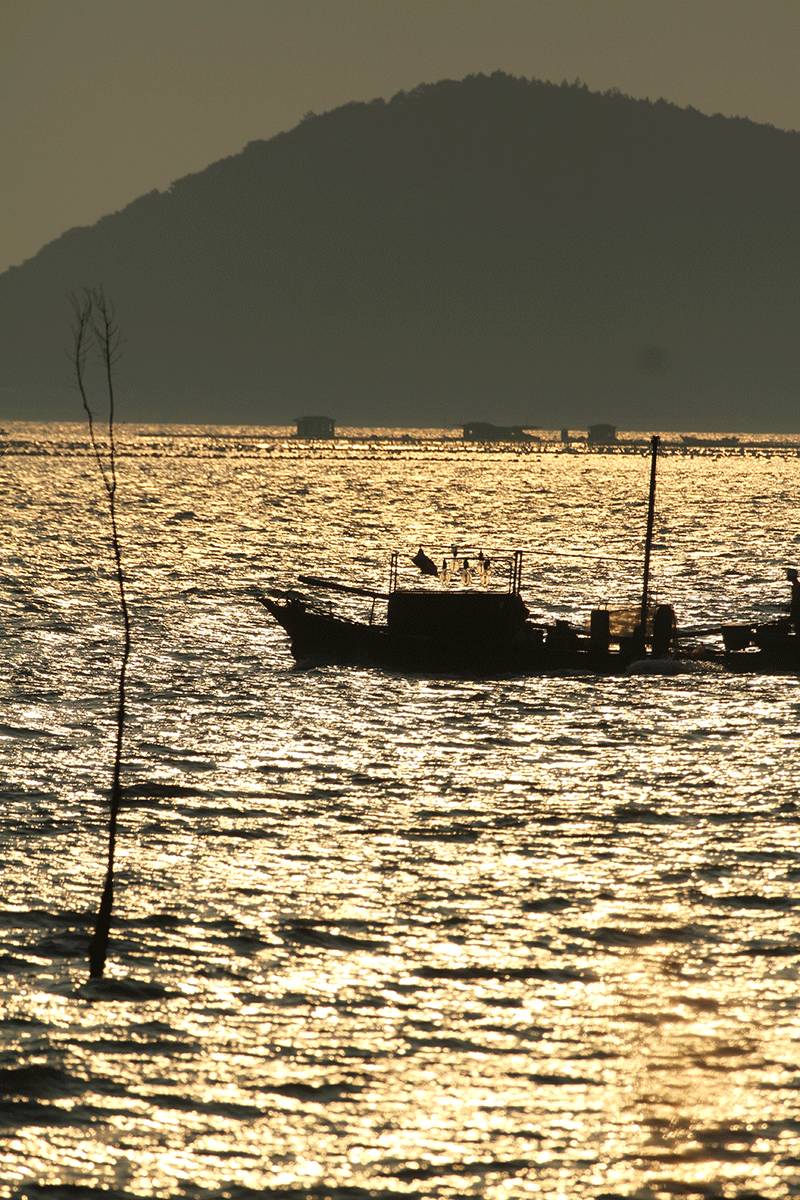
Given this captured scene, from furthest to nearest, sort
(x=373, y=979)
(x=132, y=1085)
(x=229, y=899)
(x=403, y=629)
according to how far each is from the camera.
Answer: (x=403, y=629)
(x=229, y=899)
(x=373, y=979)
(x=132, y=1085)

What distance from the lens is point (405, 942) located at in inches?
952

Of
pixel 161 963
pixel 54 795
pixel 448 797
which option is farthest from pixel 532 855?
pixel 54 795

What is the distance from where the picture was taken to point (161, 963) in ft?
76.3

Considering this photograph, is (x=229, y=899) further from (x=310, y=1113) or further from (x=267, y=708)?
(x=267, y=708)

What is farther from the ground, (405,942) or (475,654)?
(475,654)

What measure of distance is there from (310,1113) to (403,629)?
37.7 meters

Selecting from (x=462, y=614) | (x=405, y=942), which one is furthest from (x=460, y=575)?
(x=405, y=942)

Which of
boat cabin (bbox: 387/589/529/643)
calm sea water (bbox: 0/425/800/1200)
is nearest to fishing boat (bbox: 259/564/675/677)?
boat cabin (bbox: 387/589/529/643)

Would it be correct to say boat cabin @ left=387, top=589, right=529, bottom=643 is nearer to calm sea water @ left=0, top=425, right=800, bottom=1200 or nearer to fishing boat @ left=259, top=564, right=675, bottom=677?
fishing boat @ left=259, top=564, right=675, bottom=677

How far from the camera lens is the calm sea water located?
695 inches

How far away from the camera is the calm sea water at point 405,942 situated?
1764 centimetres

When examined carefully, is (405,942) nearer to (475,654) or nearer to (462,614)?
(475,654)

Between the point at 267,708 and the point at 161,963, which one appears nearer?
the point at 161,963

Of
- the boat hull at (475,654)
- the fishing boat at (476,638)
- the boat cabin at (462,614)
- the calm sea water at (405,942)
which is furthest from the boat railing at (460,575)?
the calm sea water at (405,942)
